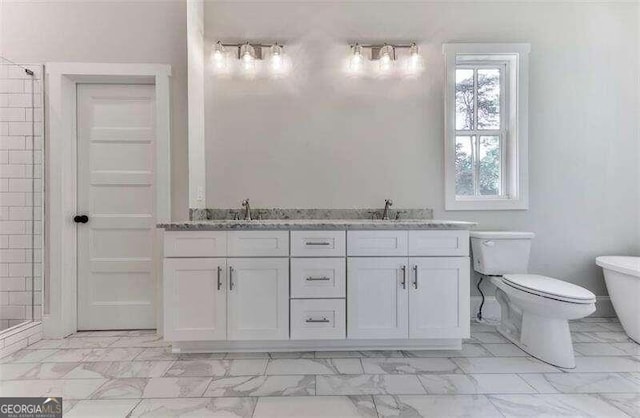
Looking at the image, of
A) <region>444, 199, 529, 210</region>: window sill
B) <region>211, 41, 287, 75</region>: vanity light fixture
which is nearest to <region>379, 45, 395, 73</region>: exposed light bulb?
<region>211, 41, 287, 75</region>: vanity light fixture

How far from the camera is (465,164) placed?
2.74 meters

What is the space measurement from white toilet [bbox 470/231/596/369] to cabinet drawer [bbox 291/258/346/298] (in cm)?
115

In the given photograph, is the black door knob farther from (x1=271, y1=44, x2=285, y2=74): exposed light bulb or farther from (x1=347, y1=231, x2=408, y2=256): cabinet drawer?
(x1=347, y1=231, x2=408, y2=256): cabinet drawer

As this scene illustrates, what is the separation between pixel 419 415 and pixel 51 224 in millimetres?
2780

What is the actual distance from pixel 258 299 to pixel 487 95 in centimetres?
248

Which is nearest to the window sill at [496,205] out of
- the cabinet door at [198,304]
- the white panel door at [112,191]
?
the cabinet door at [198,304]

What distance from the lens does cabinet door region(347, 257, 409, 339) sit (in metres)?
2.06

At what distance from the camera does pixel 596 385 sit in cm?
174

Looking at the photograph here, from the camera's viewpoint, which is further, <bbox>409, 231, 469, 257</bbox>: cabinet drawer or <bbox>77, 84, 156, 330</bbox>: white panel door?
<bbox>77, 84, 156, 330</bbox>: white panel door

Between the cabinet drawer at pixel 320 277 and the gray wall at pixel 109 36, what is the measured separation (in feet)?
3.61

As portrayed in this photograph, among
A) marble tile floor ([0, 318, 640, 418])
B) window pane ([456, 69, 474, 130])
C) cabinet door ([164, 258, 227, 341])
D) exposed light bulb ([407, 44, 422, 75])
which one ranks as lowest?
marble tile floor ([0, 318, 640, 418])

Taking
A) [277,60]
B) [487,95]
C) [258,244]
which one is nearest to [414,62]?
[487,95]

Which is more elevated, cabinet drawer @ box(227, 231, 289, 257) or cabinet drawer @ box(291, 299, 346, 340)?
cabinet drawer @ box(227, 231, 289, 257)

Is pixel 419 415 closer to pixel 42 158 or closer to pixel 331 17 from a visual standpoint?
pixel 331 17
